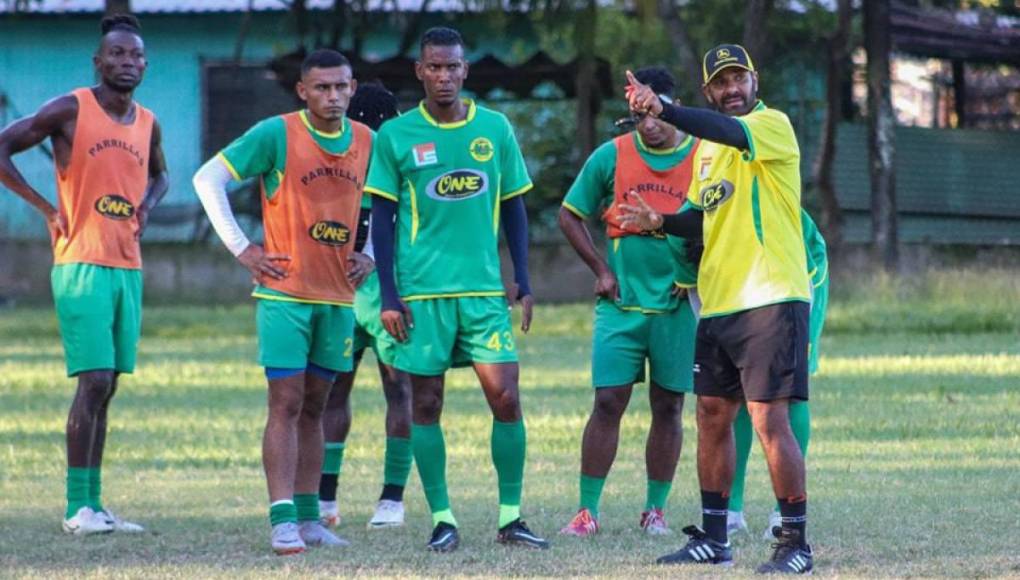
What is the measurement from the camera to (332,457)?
10.4m

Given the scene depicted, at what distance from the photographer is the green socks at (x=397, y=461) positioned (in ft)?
33.7

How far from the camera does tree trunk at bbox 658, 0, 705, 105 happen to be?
26.8m

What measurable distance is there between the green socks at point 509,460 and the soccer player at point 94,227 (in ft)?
6.98

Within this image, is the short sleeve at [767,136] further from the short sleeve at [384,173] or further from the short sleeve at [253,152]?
the short sleeve at [253,152]

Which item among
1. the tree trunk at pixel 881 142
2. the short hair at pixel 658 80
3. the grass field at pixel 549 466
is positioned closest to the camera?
the grass field at pixel 549 466

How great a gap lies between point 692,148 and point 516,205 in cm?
113

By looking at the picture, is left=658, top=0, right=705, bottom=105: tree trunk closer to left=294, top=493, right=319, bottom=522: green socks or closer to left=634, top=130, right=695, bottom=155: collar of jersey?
left=634, top=130, right=695, bottom=155: collar of jersey

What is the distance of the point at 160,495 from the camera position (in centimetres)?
1153

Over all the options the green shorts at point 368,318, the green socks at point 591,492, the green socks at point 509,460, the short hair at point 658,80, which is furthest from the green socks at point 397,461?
the short hair at point 658,80

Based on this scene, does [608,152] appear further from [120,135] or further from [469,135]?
[120,135]

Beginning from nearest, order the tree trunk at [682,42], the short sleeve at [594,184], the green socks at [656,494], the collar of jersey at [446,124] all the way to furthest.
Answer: the collar of jersey at [446,124] → the green socks at [656,494] → the short sleeve at [594,184] → the tree trunk at [682,42]

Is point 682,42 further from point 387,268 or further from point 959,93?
point 387,268

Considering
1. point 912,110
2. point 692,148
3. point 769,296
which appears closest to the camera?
point 769,296

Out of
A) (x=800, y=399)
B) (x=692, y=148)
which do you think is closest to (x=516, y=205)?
(x=692, y=148)
